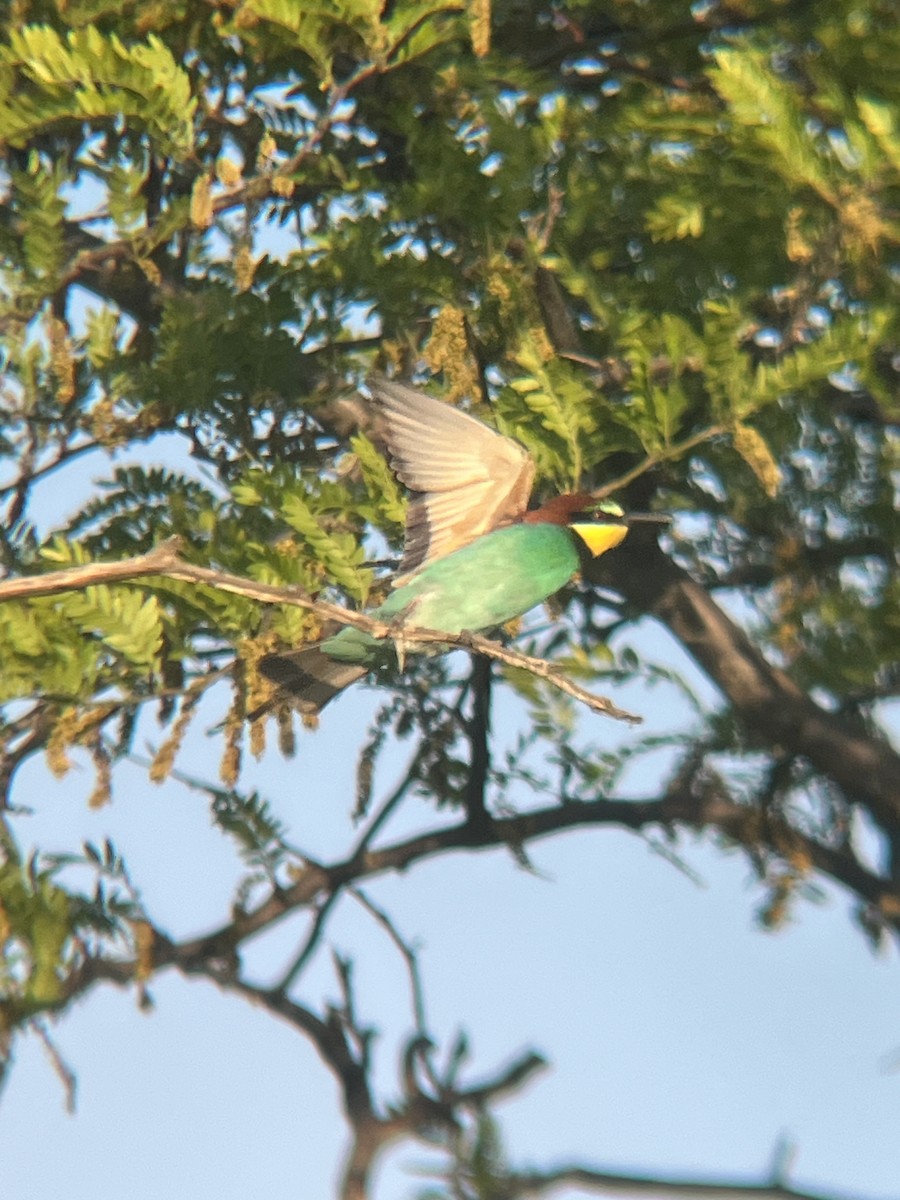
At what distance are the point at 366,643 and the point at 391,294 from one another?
91cm

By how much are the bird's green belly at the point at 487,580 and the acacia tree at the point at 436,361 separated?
174 mm

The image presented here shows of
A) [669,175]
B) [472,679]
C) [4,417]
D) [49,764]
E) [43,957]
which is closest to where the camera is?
[49,764]

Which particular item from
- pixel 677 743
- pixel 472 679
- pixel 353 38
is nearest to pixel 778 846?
pixel 677 743

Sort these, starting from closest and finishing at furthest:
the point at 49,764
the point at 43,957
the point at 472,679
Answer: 1. the point at 49,764
2. the point at 43,957
3. the point at 472,679

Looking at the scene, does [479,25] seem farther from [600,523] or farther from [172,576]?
[172,576]

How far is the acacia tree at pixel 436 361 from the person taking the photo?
378 cm

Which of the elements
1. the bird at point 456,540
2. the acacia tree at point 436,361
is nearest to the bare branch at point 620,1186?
the acacia tree at point 436,361

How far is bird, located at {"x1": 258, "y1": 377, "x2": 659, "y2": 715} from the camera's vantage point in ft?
12.9

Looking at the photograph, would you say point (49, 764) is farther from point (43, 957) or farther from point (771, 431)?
point (771, 431)

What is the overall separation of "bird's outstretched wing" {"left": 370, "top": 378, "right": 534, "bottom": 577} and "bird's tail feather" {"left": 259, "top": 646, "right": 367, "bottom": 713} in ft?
0.89

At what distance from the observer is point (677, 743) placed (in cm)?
536

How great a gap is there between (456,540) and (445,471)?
183 mm

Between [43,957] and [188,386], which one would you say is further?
[188,386]

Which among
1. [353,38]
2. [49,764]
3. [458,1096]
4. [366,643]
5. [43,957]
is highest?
[353,38]
